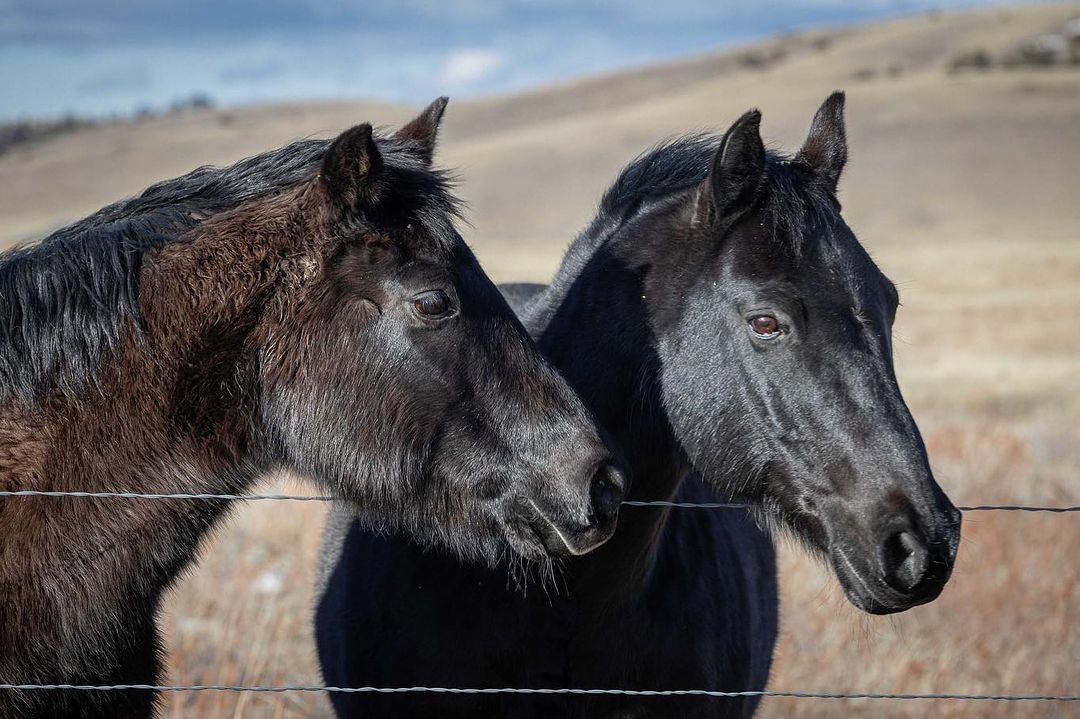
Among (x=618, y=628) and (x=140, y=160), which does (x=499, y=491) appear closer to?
(x=618, y=628)

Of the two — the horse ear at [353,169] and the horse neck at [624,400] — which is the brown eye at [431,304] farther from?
the horse neck at [624,400]

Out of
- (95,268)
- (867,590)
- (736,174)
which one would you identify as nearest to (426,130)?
(736,174)

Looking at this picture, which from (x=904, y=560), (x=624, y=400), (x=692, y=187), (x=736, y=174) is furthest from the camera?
(x=692, y=187)

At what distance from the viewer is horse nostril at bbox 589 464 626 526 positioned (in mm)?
3316

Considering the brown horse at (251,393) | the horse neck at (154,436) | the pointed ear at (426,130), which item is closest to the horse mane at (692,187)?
the pointed ear at (426,130)

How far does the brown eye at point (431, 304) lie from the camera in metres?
3.43

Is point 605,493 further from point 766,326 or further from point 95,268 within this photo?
point 95,268

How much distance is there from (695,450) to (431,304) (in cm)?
114

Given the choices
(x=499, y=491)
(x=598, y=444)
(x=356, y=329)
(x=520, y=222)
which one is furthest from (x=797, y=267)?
(x=520, y=222)

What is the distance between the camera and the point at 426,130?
401cm

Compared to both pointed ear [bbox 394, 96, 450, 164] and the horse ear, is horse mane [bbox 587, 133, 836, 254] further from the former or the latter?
the horse ear

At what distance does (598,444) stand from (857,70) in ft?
314

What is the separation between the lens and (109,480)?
3.29 meters

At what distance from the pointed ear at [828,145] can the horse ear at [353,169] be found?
1.76 metres
